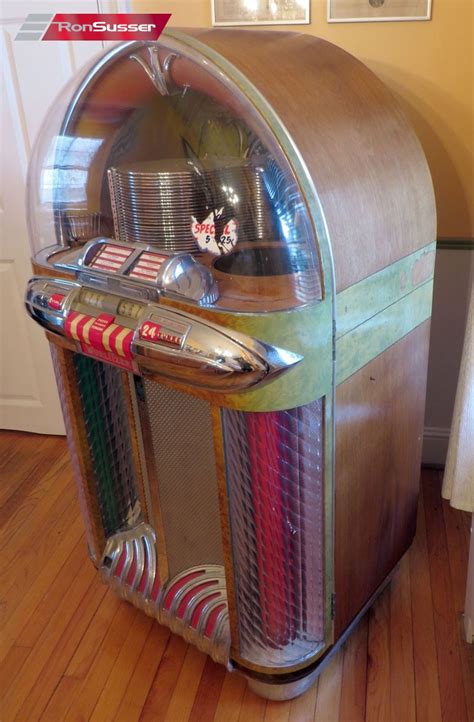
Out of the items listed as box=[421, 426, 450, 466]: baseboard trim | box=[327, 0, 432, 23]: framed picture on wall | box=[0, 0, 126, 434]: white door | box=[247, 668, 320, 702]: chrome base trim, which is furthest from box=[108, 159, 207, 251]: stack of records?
box=[421, 426, 450, 466]: baseboard trim

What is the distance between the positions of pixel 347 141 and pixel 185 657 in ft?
4.03

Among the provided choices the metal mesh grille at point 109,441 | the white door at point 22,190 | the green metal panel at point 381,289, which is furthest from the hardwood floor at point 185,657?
the green metal panel at point 381,289

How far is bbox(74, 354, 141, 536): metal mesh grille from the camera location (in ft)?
4.87

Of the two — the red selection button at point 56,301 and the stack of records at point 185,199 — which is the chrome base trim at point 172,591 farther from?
the stack of records at point 185,199

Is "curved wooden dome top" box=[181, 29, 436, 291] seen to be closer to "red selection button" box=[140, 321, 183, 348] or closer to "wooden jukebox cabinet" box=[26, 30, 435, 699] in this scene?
"wooden jukebox cabinet" box=[26, 30, 435, 699]

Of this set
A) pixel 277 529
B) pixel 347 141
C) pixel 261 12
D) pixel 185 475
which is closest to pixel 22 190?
pixel 261 12

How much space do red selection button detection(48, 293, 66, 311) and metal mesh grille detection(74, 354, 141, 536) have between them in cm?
16

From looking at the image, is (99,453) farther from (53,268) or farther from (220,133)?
(220,133)

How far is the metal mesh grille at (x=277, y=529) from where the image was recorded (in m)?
1.17

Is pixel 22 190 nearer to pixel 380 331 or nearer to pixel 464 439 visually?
pixel 380 331

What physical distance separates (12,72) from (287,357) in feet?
4.96

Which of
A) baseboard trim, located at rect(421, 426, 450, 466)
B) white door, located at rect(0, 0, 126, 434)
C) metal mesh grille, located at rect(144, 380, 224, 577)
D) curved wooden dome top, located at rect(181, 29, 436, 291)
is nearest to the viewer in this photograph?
Result: curved wooden dome top, located at rect(181, 29, 436, 291)

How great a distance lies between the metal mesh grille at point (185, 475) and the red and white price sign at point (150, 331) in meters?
0.24

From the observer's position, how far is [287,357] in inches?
42.3
